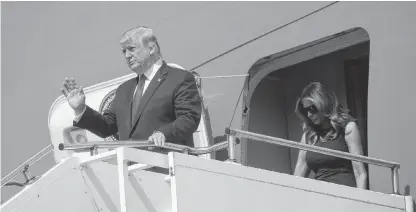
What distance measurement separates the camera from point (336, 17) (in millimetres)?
→ 6680

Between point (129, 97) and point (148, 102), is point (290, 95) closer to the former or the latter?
point (129, 97)

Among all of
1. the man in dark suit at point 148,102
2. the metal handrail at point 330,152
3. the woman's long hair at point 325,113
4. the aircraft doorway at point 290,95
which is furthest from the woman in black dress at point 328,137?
the man in dark suit at point 148,102

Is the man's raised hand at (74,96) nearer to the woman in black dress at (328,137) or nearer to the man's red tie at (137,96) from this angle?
the man's red tie at (137,96)

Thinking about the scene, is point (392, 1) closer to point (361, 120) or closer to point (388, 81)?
point (388, 81)

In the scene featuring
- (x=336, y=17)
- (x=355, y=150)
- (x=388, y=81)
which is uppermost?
(x=336, y=17)

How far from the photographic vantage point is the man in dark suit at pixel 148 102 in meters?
5.71

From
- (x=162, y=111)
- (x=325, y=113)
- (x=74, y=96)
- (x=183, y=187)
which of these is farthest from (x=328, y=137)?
(x=74, y=96)

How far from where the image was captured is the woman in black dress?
6.40 meters

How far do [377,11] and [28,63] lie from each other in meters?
5.09

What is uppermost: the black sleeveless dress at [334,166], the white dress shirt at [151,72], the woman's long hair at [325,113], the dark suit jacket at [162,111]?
the white dress shirt at [151,72]

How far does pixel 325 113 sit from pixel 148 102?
145 cm

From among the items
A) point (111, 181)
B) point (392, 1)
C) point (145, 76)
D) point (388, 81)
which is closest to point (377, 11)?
point (392, 1)

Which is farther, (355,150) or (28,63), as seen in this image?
(28,63)

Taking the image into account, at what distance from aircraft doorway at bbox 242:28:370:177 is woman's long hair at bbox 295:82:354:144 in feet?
1.91
